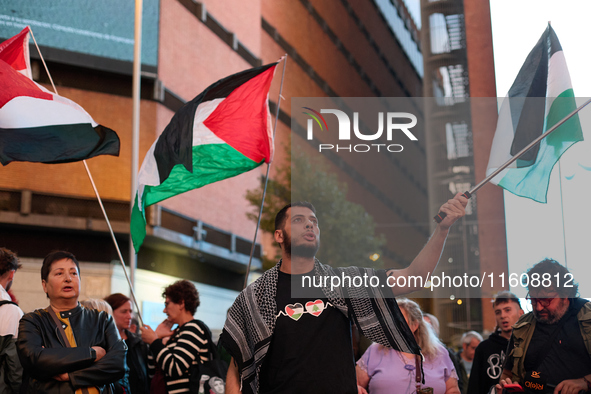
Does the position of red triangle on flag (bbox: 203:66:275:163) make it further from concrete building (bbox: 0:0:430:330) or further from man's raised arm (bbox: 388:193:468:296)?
man's raised arm (bbox: 388:193:468:296)

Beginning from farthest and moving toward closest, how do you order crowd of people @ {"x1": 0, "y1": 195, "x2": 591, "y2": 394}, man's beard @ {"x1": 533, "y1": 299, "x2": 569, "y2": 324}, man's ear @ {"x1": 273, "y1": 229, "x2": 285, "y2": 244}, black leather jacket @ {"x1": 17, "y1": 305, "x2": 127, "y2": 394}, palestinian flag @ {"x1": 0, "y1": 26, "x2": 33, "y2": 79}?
palestinian flag @ {"x1": 0, "y1": 26, "x2": 33, "y2": 79}, man's beard @ {"x1": 533, "y1": 299, "x2": 569, "y2": 324}, black leather jacket @ {"x1": 17, "y1": 305, "x2": 127, "y2": 394}, man's ear @ {"x1": 273, "y1": 229, "x2": 285, "y2": 244}, crowd of people @ {"x1": 0, "y1": 195, "x2": 591, "y2": 394}

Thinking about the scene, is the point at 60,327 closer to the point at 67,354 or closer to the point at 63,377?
the point at 67,354

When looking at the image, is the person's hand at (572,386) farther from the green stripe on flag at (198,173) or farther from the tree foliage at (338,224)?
the green stripe on flag at (198,173)

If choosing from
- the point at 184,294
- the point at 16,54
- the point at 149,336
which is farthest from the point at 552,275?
the point at 16,54

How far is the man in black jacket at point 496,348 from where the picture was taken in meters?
6.69

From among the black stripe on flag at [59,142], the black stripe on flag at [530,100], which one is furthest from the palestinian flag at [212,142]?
the black stripe on flag at [530,100]

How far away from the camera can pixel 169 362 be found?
6.00 m

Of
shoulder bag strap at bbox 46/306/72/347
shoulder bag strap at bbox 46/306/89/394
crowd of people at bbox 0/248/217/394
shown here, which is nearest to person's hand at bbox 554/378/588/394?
crowd of people at bbox 0/248/217/394

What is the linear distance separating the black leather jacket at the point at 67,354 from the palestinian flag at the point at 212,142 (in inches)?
110

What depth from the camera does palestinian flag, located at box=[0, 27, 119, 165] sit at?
7.97m

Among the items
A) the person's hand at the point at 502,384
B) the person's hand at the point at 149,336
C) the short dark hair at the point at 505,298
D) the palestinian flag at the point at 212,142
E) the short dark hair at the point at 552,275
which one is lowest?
the person's hand at the point at 502,384

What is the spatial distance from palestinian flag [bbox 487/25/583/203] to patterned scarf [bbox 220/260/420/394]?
1364mm

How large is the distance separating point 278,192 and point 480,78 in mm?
16283

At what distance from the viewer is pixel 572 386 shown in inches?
191
